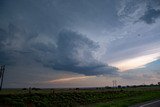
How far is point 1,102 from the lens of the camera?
132 feet

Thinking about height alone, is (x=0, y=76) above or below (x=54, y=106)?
above

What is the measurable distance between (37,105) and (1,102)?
6976 mm

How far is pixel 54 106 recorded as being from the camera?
3788 centimetres

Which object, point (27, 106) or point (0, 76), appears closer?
point (27, 106)

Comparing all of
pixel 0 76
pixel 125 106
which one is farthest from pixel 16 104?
pixel 0 76

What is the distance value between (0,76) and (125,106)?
155 feet

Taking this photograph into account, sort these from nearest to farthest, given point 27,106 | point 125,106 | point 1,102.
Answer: point 125,106 < point 27,106 < point 1,102

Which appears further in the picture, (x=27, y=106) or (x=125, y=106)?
(x=27, y=106)

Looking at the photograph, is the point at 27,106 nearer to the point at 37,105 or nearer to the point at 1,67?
the point at 37,105

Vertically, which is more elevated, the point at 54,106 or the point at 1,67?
the point at 1,67

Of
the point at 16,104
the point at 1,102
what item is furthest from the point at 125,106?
the point at 1,102

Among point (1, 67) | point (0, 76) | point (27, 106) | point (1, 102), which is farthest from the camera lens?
point (1, 67)

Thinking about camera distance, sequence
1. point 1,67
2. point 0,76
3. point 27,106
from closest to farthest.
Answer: point 27,106, point 0,76, point 1,67

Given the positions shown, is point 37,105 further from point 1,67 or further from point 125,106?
point 1,67
